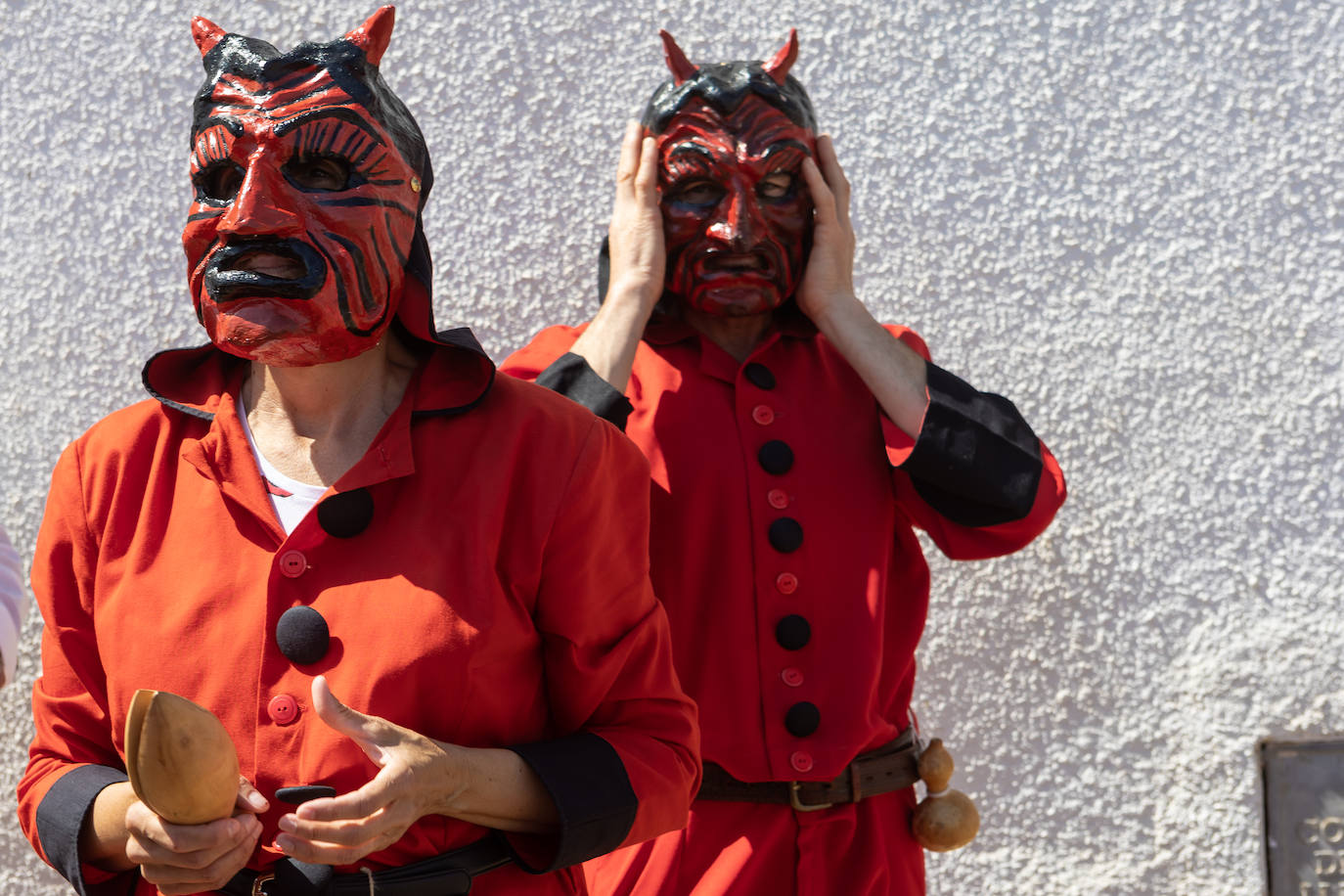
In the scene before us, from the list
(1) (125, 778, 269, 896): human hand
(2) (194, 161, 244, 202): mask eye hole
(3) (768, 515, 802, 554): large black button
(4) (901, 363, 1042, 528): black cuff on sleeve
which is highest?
(2) (194, 161, 244, 202): mask eye hole

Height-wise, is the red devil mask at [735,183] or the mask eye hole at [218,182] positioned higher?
the red devil mask at [735,183]

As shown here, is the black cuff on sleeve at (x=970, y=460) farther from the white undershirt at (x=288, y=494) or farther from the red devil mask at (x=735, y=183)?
the white undershirt at (x=288, y=494)

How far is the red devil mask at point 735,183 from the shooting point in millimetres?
2297

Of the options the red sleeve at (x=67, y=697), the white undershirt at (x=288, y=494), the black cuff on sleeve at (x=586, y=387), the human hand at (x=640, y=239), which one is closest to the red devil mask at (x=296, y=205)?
the white undershirt at (x=288, y=494)

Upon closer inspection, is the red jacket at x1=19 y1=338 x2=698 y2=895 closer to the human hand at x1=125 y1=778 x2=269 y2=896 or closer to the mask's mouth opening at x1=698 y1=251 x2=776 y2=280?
the human hand at x1=125 y1=778 x2=269 y2=896

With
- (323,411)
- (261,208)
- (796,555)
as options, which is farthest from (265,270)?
(796,555)

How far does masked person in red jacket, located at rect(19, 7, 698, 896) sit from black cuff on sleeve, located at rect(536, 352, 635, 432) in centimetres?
44

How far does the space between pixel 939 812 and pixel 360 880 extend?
43.5 inches

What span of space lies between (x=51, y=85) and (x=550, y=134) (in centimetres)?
103

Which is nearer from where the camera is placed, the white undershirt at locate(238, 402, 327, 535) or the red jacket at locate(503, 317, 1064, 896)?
the white undershirt at locate(238, 402, 327, 535)

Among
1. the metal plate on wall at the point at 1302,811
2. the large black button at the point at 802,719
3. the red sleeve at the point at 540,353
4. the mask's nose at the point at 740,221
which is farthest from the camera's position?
the metal plate on wall at the point at 1302,811

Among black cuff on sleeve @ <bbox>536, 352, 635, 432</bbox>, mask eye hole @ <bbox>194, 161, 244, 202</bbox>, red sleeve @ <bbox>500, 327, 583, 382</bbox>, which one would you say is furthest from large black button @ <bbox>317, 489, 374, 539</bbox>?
red sleeve @ <bbox>500, 327, 583, 382</bbox>

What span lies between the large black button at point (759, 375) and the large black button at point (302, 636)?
0.99 m

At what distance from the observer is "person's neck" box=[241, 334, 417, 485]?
1667 mm
